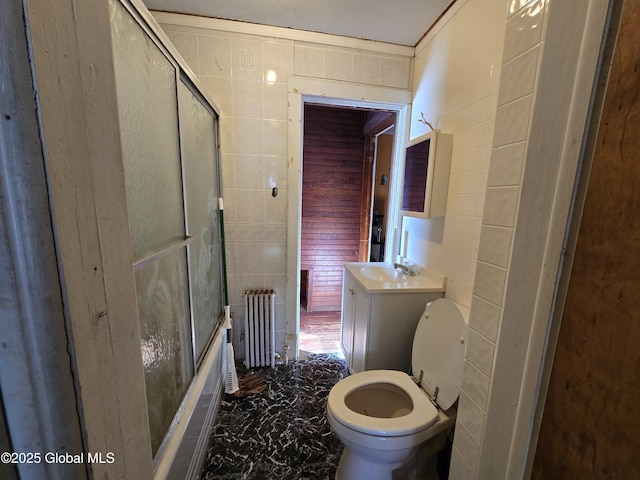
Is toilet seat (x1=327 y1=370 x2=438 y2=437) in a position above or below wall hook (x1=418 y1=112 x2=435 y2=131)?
below

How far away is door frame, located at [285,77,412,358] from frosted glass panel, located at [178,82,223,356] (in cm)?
50

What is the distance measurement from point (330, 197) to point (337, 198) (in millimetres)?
85

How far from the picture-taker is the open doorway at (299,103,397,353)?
2.99 m

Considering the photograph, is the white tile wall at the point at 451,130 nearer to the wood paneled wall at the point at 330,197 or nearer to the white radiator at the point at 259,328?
the white radiator at the point at 259,328

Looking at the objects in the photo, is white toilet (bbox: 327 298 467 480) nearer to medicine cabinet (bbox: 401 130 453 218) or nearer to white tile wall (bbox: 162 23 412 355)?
medicine cabinet (bbox: 401 130 453 218)

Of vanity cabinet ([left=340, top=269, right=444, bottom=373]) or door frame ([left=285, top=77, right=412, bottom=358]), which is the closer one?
vanity cabinet ([left=340, top=269, right=444, bottom=373])

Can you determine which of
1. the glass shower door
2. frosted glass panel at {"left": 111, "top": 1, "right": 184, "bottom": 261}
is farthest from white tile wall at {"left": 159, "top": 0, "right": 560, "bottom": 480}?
frosted glass panel at {"left": 111, "top": 1, "right": 184, "bottom": 261}

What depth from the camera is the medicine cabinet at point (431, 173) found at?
1379mm

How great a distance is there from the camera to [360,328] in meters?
1.59

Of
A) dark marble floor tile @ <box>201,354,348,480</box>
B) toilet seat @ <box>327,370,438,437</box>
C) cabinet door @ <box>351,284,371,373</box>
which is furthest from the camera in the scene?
cabinet door @ <box>351,284,371,373</box>

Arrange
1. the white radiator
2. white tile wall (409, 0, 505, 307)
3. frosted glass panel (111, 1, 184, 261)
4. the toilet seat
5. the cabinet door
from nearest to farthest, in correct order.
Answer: frosted glass panel (111, 1, 184, 261), the toilet seat, white tile wall (409, 0, 505, 307), the cabinet door, the white radiator

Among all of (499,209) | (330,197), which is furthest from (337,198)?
(499,209)

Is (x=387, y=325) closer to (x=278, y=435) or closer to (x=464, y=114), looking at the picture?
(x=278, y=435)

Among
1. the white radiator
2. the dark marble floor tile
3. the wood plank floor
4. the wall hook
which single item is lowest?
the wood plank floor
